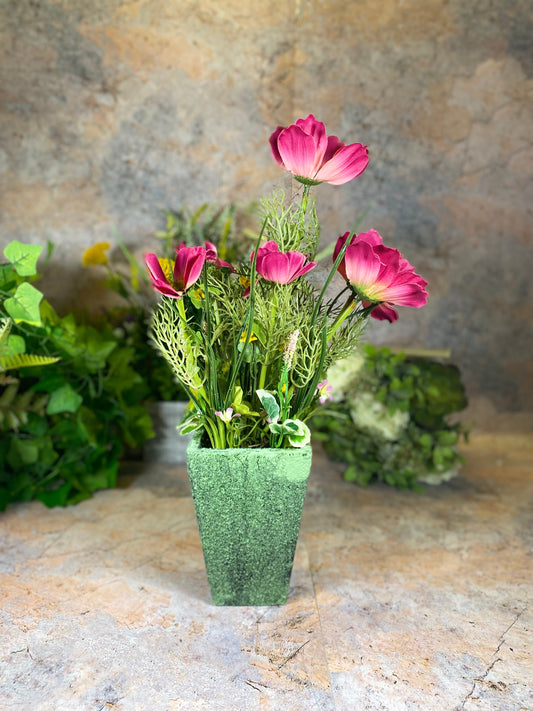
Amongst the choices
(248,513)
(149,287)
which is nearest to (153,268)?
(248,513)

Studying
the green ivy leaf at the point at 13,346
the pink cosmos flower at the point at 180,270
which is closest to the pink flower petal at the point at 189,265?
the pink cosmos flower at the point at 180,270

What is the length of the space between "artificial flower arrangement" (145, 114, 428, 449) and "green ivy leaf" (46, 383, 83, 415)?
562 mm

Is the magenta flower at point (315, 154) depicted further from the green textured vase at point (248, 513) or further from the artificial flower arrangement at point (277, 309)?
the green textured vase at point (248, 513)

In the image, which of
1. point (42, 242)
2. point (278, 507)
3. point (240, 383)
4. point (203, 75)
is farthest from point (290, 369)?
point (203, 75)

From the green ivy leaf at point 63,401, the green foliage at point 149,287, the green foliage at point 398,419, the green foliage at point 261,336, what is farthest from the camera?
the green foliage at point 149,287

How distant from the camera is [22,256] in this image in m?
1.34

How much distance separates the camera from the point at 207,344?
1.03 metres

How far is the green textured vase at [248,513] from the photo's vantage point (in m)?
1.05

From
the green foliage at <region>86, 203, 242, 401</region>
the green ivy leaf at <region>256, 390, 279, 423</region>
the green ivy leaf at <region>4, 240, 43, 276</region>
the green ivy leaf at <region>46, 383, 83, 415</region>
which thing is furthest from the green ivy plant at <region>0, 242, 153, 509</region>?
the green ivy leaf at <region>256, 390, 279, 423</region>

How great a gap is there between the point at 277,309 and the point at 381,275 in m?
0.19

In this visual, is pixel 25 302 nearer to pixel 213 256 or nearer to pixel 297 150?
pixel 213 256

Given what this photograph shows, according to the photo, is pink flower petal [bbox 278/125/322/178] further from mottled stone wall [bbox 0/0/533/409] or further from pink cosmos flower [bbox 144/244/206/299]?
mottled stone wall [bbox 0/0/533/409]

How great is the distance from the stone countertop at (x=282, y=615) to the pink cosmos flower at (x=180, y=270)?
2.04 feet

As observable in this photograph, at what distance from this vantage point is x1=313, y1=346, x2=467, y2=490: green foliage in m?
1.79
